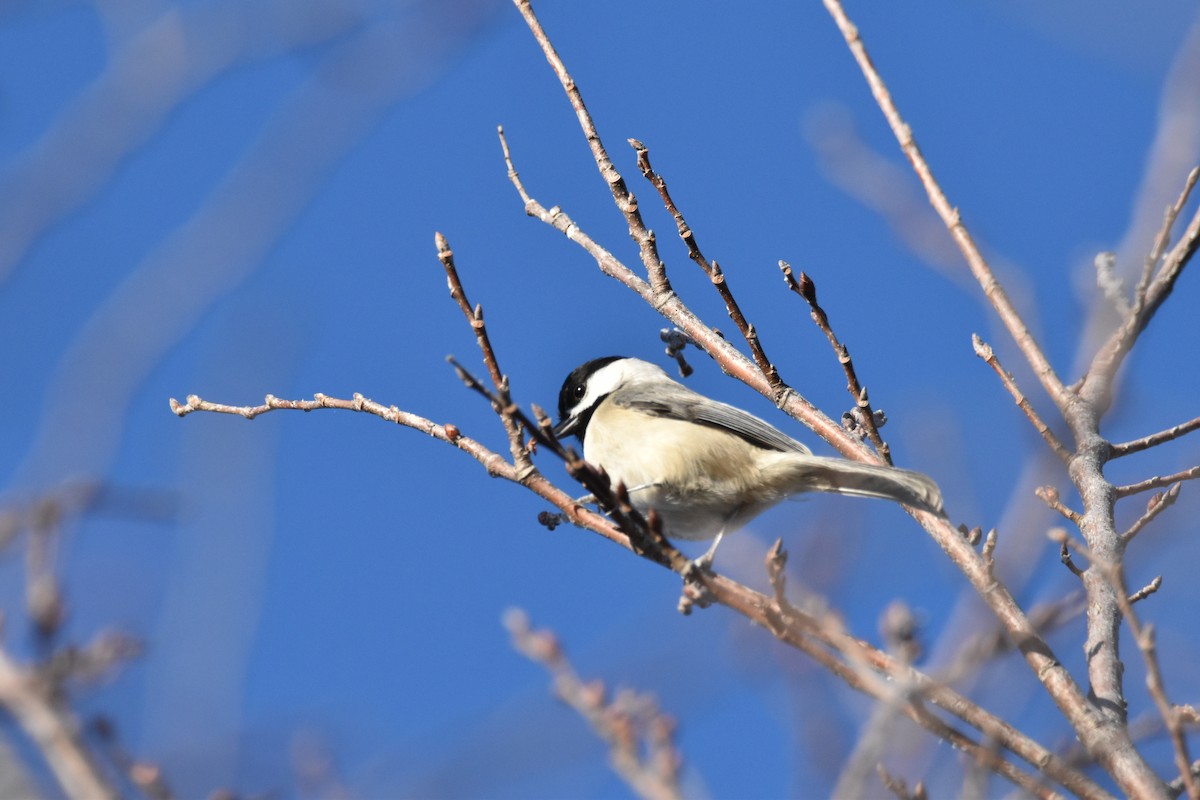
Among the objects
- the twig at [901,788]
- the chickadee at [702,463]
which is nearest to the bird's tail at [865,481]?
the chickadee at [702,463]

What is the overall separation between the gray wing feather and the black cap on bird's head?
26 centimetres

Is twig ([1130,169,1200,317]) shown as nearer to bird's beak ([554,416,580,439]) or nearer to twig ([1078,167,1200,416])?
twig ([1078,167,1200,416])

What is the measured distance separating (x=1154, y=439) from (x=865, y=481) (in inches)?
31.8

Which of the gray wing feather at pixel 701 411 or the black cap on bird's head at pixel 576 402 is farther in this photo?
the black cap on bird's head at pixel 576 402

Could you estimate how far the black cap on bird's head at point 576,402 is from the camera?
5.24 m

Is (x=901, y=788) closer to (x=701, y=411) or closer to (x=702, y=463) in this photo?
(x=702, y=463)

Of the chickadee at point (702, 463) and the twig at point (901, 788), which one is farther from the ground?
the chickadee at point (702, 463)

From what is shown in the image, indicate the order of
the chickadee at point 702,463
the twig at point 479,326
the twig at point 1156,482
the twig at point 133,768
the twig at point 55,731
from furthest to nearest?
1. the chickadee at point 702,463
2. the twig at point 1156,482
3. the twig at point 479,326
4. the twig at point 133,768
5. the twig at point 55,731

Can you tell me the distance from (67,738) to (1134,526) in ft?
9.00

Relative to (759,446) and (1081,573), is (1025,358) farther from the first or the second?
(759,446)

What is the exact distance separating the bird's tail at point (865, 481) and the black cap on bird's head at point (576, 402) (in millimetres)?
1228

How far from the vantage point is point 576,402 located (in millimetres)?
5453

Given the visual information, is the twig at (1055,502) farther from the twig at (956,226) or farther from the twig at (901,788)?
the twig at (901,788)

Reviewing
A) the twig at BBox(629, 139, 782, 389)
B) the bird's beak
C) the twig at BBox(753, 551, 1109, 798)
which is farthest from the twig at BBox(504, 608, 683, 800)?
the bird's beak
